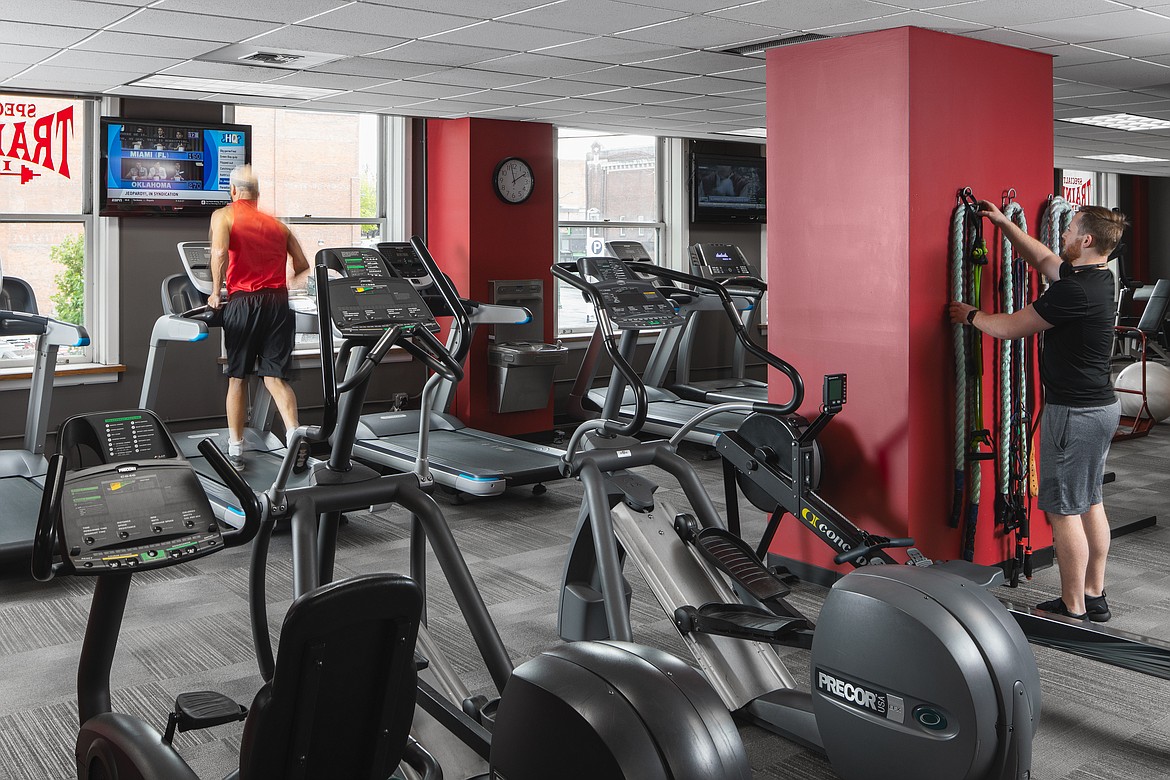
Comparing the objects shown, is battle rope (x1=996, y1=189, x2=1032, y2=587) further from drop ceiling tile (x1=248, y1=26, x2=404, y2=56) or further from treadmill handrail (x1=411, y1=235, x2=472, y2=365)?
drop ceiling tile (x1=248, y1=26, x2=404, y2=56)

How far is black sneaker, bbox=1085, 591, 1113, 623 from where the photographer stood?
4234 mm

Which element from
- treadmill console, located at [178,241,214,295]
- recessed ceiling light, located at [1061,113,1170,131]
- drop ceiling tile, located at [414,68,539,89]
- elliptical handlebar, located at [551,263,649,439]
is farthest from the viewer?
recessed ceiling light, located at [1061,113,1170,131]

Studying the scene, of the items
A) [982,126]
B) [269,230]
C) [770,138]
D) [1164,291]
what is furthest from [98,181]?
[1164,291]

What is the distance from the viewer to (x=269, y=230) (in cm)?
617

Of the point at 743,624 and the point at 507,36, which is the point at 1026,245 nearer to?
the point at 743,624

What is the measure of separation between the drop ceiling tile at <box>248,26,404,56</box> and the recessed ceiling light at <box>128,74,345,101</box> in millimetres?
1148

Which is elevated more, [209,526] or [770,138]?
[770,138]

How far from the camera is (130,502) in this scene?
2.13 meters

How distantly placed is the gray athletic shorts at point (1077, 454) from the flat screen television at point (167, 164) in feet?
17.6

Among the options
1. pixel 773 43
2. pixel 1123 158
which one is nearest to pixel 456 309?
pixel 773 43

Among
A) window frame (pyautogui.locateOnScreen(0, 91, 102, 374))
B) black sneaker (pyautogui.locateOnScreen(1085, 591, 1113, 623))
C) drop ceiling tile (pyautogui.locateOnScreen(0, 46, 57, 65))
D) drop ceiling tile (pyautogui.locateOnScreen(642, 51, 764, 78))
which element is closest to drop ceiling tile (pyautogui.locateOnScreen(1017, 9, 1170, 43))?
drop ceiling tile (pyautogui.locateOnScreen(642, 51, 764, 78))

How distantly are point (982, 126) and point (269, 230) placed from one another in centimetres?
388

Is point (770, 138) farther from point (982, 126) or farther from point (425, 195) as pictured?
point (425, 195)

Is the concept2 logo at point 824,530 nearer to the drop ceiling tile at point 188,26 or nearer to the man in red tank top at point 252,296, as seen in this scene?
the drop ceiling tile at point 188,26
